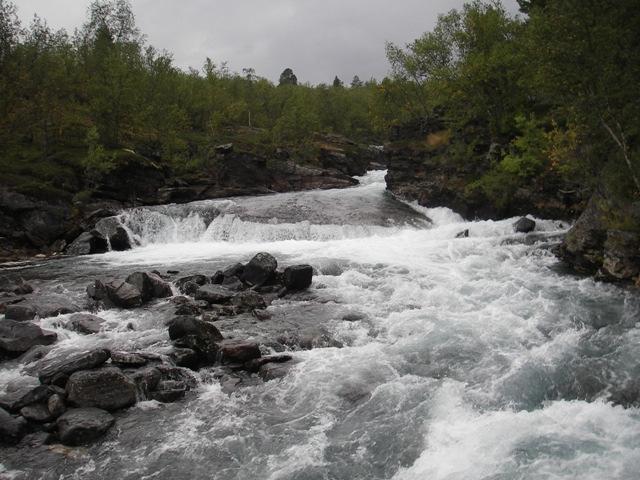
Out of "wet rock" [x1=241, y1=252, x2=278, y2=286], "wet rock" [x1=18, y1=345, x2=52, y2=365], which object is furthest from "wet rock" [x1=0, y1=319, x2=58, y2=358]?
"wet rock" [x1=241, y1=252, x2=278, y2=286]

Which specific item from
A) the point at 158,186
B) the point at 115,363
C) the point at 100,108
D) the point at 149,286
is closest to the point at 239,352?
the point at 115,363

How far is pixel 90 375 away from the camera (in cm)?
1160

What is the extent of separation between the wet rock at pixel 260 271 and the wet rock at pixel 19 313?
8.27 meters

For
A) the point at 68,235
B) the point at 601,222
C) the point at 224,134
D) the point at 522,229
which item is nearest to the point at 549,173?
the point at 522,229

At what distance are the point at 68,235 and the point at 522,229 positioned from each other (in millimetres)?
30902

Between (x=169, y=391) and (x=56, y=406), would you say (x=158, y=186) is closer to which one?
(x=169, y=391)

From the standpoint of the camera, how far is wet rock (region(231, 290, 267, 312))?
18500 mm

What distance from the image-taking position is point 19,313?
1683 cm

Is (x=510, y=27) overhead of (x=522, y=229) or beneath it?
overhead

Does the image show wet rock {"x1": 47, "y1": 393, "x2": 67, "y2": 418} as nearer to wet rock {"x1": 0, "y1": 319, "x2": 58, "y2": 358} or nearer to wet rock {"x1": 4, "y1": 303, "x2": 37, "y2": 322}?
wet rock {"x1": 0, "y1": 319, "x2": 58, "y2": 358}

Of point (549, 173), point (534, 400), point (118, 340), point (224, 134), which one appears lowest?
point (534, 400)

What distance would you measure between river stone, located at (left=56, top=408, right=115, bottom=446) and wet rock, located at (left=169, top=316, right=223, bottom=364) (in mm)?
3265

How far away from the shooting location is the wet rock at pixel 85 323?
1603 centimetres

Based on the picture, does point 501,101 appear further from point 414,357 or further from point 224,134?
point 224,134
